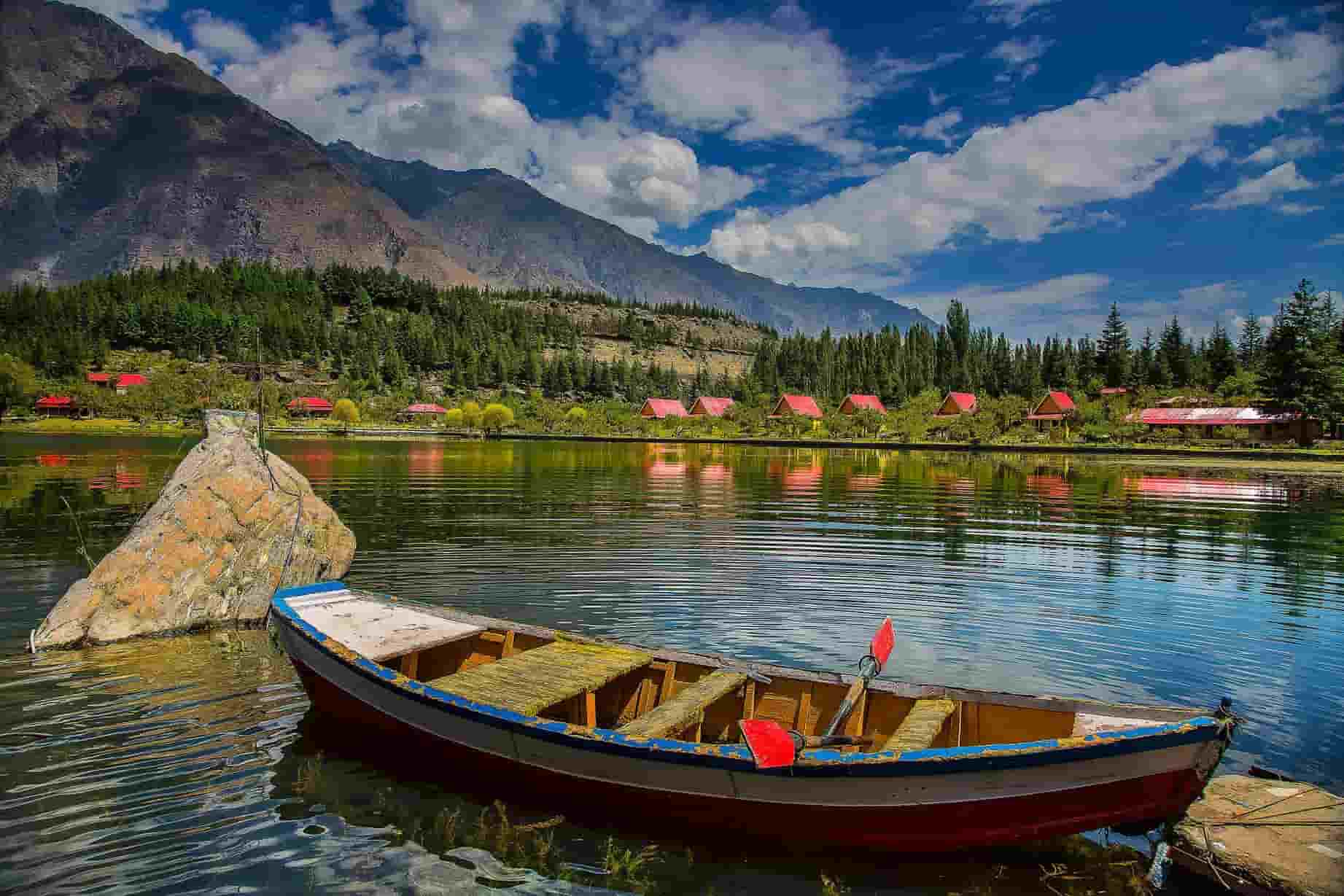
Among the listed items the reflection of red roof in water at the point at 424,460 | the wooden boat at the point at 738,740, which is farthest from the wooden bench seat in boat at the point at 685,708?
the reflection of red roof in water at the point at 424,460

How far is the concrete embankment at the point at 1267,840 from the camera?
7137mm

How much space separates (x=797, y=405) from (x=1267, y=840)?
170 metres

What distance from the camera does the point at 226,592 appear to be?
1677 centimetres

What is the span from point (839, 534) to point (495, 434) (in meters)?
145

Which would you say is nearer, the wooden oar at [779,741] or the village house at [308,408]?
the wooden oar at [779,741]

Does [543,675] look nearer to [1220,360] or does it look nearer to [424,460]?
[424,460]

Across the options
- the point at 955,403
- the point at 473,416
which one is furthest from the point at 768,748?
the point at 473,416

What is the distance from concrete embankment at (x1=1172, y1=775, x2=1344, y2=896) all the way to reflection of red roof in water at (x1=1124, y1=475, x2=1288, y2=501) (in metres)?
43.5

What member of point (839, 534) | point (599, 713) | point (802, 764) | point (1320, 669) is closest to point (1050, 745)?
point (802, 764)

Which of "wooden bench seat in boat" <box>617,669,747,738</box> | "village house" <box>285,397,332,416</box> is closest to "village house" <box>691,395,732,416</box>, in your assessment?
"village house" <box>285,397,332,416</box>

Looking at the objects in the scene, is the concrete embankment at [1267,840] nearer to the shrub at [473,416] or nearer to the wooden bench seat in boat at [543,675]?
the wooden bench seat in boat at [543,675]

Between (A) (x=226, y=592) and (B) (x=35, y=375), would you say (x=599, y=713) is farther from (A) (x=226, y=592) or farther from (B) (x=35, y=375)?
(B) (x=35, y=375)

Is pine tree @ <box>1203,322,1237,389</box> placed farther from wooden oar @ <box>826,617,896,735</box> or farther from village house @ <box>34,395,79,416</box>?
village house @ <box>34,395,79,416</box>

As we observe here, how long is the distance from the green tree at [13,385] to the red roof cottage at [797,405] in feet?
474
